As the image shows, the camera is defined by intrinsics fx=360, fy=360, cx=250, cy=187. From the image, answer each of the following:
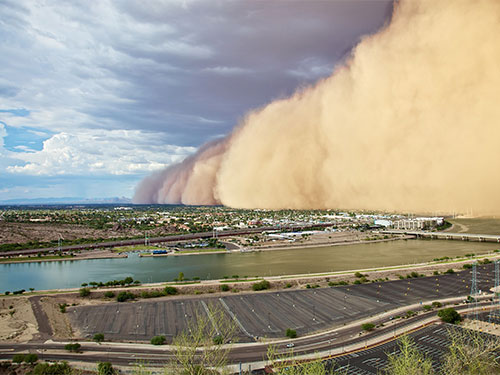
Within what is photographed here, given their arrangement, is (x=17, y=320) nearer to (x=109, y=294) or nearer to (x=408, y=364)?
(x=109, y=294)

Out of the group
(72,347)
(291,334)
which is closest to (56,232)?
(72,347)

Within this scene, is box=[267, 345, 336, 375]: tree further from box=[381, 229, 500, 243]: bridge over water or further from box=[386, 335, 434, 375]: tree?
box=[381, 229, 500, 243]: bridge over water

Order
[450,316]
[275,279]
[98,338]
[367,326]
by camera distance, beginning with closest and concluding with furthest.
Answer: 1. [98,338]
2. [367,326]
3. [450,316]
4. [275,279]

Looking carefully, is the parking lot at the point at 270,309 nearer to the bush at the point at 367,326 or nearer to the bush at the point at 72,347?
the bush at the point at 367,326

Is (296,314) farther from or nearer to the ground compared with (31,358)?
nearer to the ground

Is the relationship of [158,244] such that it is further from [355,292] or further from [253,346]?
[253,346]

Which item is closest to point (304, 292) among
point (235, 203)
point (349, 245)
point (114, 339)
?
point (114, 339)
